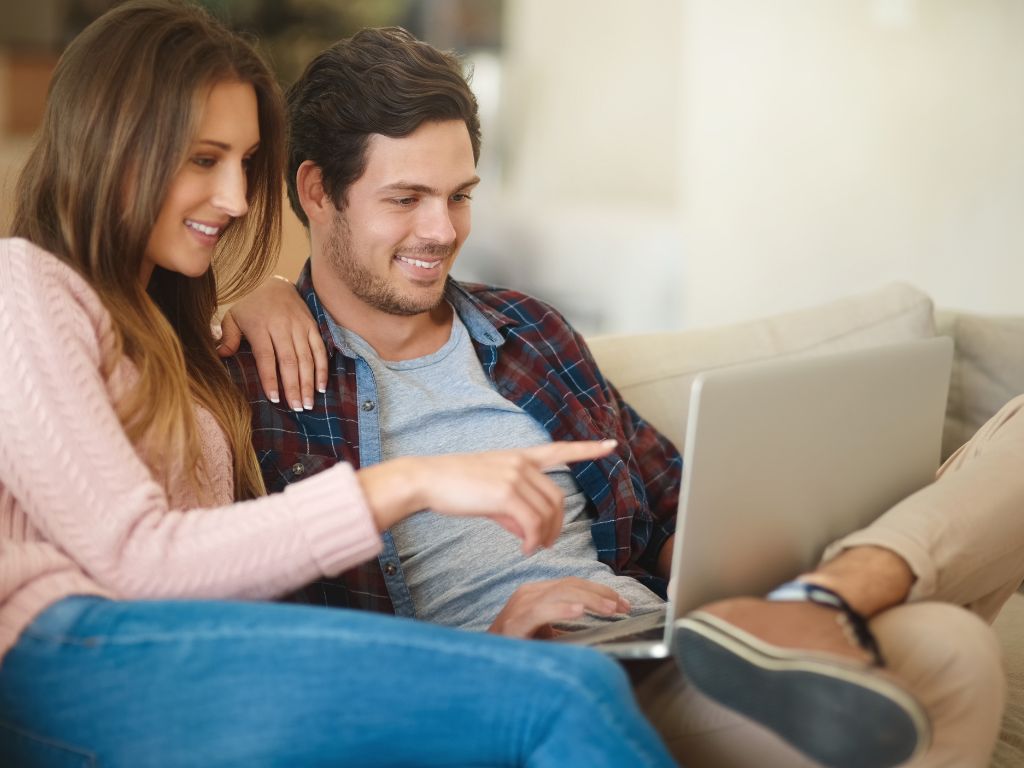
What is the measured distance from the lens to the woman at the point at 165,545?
3.23ft

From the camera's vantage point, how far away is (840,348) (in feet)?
6.72

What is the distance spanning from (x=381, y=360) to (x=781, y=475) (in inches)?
27.8

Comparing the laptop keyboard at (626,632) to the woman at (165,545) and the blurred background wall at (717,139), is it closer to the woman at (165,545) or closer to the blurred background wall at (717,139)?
the woman at (165,545)

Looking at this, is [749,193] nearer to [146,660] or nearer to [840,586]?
[840,586]

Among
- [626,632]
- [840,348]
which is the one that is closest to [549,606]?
[626,632]

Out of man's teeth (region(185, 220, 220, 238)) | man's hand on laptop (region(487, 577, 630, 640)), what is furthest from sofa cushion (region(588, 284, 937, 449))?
man's teeth (region(185, 220, 220, 238))

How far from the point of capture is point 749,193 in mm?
3574

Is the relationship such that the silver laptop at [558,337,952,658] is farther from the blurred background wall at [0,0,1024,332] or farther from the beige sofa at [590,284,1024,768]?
the blurred background wall at [0,0,1024,332]

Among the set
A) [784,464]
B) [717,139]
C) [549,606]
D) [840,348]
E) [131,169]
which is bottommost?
[549,606]

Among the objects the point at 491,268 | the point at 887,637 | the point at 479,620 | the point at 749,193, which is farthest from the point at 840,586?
the point at 491,268

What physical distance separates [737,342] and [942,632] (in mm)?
977

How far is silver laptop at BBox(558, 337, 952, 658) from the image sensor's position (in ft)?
3.54

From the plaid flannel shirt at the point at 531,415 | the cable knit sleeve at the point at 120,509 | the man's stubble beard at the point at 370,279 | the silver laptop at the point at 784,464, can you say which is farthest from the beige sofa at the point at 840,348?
the cable knit sleeve at the point at 120,509

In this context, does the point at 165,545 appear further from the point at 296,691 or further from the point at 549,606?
the point at 549,606
